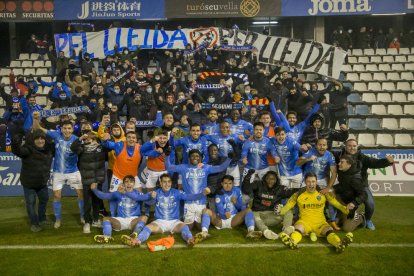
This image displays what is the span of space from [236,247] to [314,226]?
4.98 ft

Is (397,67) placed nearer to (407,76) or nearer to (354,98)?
(407,76)

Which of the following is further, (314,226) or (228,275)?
(314,226)

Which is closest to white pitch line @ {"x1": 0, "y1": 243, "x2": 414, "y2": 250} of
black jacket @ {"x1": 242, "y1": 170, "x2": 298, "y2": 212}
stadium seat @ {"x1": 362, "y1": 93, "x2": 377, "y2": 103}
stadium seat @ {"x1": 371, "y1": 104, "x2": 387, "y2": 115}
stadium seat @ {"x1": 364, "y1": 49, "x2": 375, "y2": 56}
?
black jacket @ {"x1": 242, "y1": 170, "x2": 298, "y2": 212}

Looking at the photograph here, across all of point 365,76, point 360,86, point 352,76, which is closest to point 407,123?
point 360,86

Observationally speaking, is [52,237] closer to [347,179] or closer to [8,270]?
[8,270]

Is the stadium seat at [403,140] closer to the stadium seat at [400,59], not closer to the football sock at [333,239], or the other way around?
the stadium seat at [400,59]

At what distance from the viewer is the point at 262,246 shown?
24.0 ft

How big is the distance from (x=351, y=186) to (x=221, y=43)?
11.3 metres

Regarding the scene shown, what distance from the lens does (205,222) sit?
793 cm

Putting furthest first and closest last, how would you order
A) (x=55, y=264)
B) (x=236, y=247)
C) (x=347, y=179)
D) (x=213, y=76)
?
(x=213, y=76), (x=347, y=179), (x=236, y=247), (x=55, y=264)

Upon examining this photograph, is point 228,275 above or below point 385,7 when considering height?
below

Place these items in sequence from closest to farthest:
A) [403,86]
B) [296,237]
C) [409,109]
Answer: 1. [296,237]
2. [409,109]
3. [403,86]

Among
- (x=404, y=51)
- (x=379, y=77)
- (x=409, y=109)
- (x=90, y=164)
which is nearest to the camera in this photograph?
(x=90, y=164)

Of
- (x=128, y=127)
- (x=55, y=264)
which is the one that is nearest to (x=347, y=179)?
(x=128, y=127)
